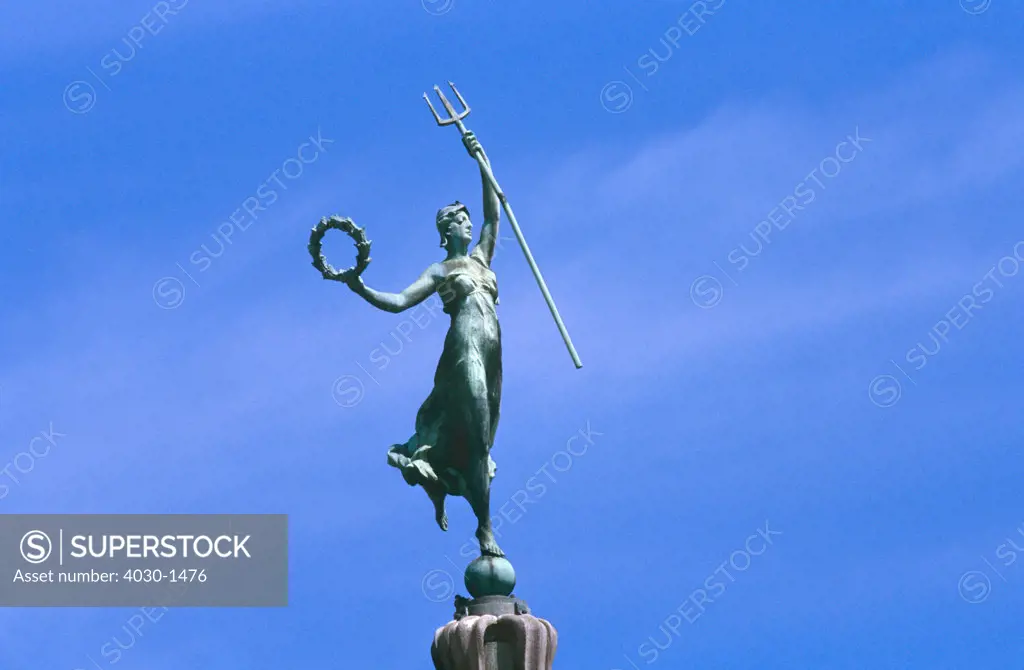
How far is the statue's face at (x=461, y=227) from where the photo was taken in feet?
80.6

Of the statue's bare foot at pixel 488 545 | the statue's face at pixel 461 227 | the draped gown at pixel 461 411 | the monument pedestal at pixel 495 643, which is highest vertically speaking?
the statue's face at pixel 461 227

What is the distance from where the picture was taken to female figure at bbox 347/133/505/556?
23.6 metres

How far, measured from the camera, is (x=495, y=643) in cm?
2228

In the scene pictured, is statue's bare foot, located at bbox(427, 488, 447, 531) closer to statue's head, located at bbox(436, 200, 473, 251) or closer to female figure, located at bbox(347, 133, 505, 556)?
female figure, located at bbox(347, 133, 505, 556)

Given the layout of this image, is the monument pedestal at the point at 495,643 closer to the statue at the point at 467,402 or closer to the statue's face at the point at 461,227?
the statue at the point at 467,402

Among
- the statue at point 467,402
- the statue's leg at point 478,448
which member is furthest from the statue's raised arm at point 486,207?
the statue's leg at point 478,448

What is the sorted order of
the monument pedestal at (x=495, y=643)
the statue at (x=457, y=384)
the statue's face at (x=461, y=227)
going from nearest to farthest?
1. the monument pedestal at (x=495, y=643)
2. the statue at (x=457, y=384)
3. the statue's face at (x=461, y=227)

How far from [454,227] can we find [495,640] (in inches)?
204

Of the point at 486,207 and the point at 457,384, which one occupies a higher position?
the point at 486,207

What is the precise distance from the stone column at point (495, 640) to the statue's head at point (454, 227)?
4496mm

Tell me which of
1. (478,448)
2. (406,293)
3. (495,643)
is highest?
(406,293)

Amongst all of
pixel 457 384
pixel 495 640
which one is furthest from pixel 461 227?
pixel 495 640

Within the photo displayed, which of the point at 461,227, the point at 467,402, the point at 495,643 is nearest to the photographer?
the point at 495,643

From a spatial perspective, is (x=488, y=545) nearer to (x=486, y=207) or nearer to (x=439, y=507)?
(x=439, y=507)
